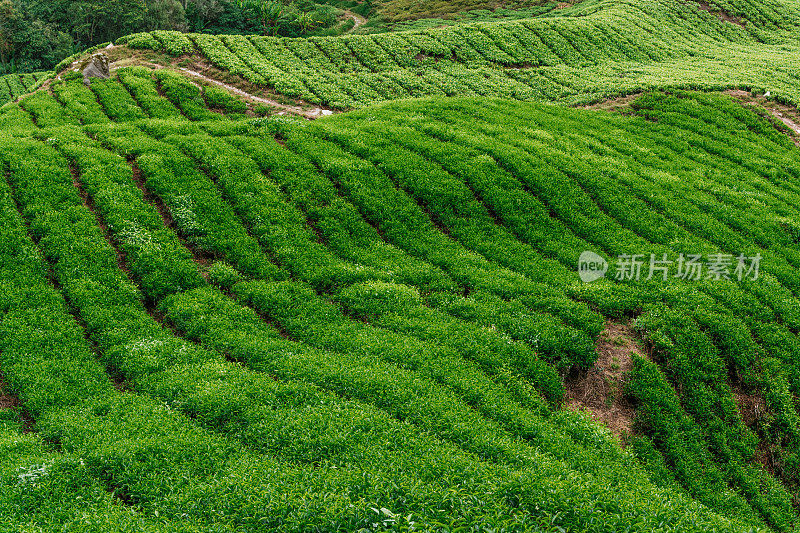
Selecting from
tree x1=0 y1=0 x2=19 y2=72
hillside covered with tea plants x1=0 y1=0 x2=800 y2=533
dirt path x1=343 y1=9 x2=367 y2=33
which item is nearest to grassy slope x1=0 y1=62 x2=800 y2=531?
hillside covered with tea plants x1=0 y1=0 x2=800 y2=533

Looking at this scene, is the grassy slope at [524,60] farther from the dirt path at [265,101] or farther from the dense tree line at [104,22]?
the dense tree line at [104,22]

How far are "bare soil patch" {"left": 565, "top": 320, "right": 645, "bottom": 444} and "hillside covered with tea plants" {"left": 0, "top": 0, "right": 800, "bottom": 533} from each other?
8 cm

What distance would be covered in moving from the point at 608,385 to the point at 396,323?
7.49 m

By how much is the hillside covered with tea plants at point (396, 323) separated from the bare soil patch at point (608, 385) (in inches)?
3.1

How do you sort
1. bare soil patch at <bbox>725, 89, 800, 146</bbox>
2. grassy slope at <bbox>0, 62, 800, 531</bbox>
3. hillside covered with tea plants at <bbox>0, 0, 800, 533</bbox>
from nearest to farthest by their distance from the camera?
hillside covered with tea plants at <bbox>0, 0, 800, 533</bbox>, grassy slope at <bbox>0, 62, 800, 531</bbox>, bare soil patch at <bbox>725, 89, 800, 146</bbox>

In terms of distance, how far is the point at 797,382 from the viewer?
1688 cm

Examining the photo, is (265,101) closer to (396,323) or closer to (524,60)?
(524,60)

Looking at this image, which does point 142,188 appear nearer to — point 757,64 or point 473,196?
point 473,196

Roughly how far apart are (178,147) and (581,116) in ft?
89.8

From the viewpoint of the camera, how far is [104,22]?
89.6 meters

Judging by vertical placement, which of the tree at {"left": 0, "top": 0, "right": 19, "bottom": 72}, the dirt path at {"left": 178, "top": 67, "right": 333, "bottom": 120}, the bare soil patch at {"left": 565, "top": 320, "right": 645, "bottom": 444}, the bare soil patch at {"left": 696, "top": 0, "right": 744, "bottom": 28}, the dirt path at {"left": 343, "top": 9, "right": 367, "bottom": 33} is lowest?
the bare soil patch at {"left": 565, "top": 320, "right": 645, "bottom": 444}

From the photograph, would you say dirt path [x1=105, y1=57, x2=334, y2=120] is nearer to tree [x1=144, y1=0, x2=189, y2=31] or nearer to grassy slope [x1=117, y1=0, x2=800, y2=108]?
grassy slope [x1=117, y1=0, x2=800, y2=108]

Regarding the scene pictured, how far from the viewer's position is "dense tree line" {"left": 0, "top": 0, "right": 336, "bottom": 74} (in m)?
84.2

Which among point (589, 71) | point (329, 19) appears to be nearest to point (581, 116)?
point (589, 71)
